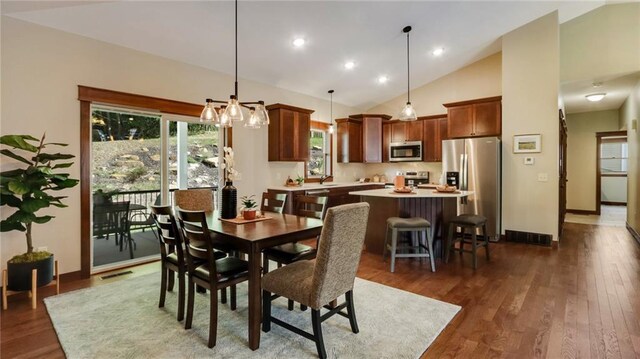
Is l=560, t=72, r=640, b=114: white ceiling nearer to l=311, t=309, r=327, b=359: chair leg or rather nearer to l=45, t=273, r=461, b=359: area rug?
l=45, t=273, r=461, b=359: area rug

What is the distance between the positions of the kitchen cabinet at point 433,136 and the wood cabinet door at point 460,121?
458 mm

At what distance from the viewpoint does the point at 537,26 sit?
480 cm

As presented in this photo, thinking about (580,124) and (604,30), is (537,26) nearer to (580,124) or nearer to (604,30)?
(604,30)

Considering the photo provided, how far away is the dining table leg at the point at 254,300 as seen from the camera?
81.0 inches

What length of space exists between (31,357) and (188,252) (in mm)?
1143

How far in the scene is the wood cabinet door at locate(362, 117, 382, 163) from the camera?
694 cm

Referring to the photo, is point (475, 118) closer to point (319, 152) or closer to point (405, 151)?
point (405, 151)

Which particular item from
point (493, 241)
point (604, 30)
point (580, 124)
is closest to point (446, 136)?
point (493, 241)

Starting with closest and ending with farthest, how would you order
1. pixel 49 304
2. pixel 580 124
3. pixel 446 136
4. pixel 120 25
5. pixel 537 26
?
pixel 49 304 < pixel 120 25 < pixel 537 26 < pixel 446 136 < pixel 580 124

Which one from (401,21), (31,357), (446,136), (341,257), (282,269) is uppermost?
(401,21)

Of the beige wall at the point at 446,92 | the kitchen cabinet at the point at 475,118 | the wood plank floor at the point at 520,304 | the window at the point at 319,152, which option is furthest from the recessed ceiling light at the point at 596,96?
the window at the point at 319,152

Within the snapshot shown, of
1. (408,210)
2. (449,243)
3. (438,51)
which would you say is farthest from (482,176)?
(438,51)

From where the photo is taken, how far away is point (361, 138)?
7.00 meters

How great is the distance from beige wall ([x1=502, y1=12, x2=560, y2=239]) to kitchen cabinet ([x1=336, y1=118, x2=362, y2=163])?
9.35 feet
